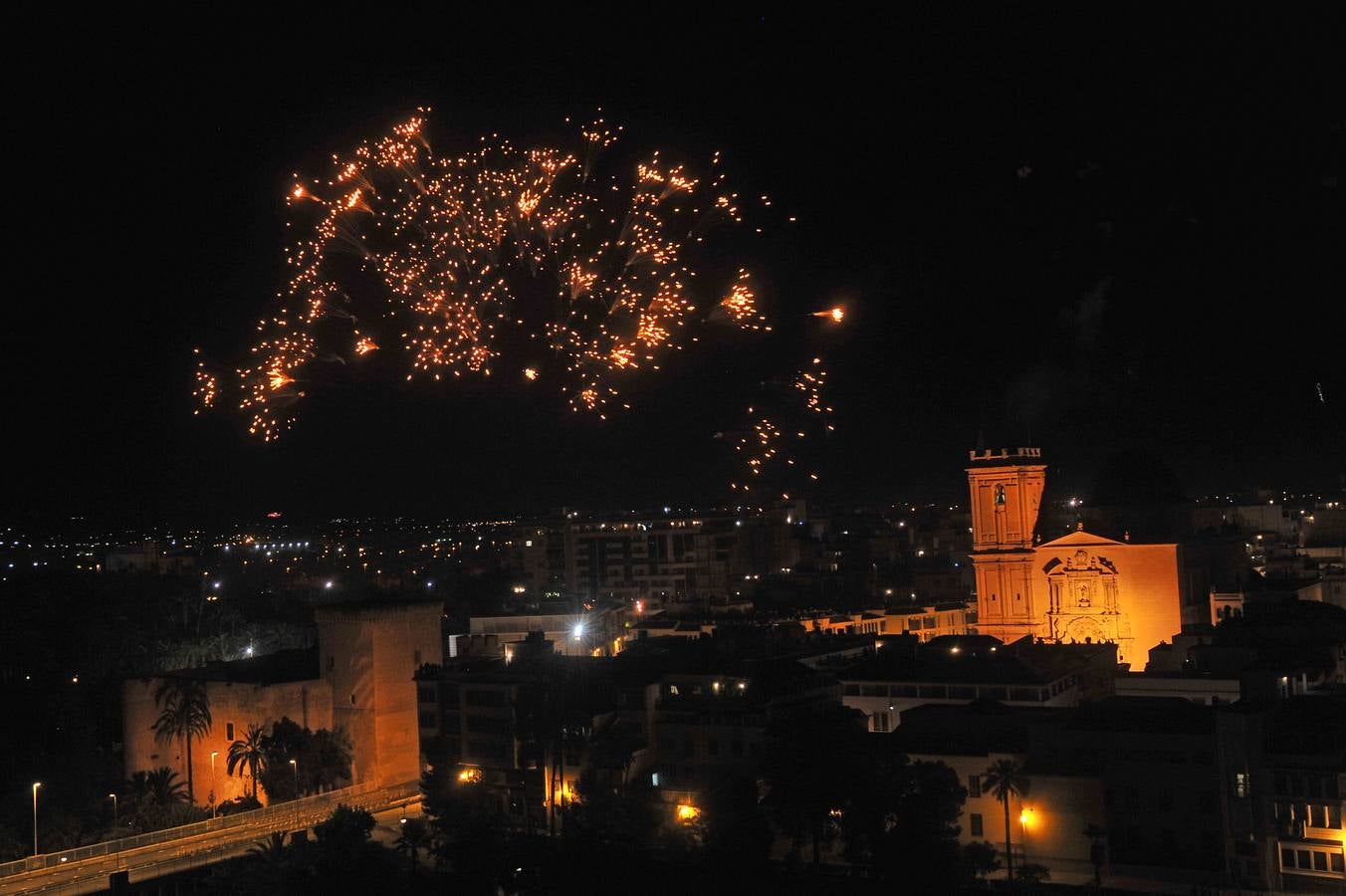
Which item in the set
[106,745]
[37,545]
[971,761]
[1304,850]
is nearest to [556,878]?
[971,761]

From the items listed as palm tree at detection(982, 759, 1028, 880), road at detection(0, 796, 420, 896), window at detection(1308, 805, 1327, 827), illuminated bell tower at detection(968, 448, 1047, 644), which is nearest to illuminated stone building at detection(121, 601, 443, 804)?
road at detection(0, 796, 420, 896)

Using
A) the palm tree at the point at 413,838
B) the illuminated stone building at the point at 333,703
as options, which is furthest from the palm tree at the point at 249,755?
the palm tree at the point at 413,838

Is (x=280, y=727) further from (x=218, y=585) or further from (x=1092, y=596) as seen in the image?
(x=218, y=585)

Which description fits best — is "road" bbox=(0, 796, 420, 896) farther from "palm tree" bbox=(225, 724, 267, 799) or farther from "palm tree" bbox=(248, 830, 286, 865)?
"palm tree" bbox=(225, 724, 267, 799)

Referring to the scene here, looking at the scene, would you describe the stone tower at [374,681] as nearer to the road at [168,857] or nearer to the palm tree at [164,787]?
the palm tree at [164,787]

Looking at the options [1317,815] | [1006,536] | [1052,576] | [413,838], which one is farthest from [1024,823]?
[1006,536]
